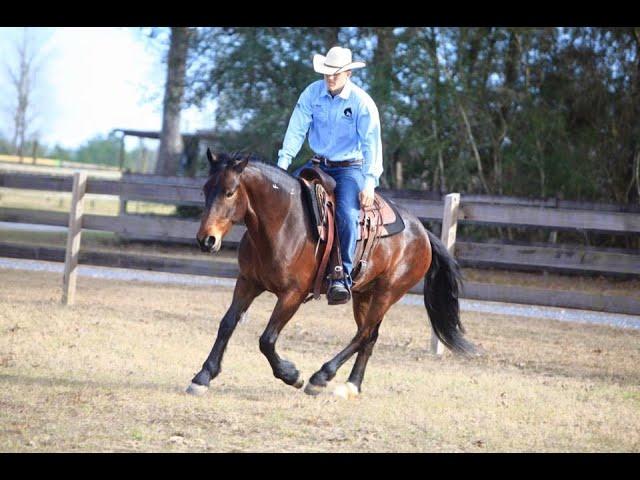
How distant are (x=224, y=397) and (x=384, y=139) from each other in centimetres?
1417

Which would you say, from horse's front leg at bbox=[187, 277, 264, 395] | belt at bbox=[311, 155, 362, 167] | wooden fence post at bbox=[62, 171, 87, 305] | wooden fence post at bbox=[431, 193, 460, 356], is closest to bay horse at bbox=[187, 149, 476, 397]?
horse's front leg at bbox=[187, 277, 264, 395]

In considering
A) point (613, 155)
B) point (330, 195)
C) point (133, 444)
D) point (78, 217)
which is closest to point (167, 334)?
point (78, 217)

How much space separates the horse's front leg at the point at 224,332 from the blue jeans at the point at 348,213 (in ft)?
2.48

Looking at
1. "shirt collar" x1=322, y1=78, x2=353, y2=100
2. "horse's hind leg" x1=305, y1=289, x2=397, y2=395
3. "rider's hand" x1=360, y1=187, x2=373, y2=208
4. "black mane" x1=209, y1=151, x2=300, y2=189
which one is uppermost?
"shirt collar" x1=322, y1=78, x2=353, y2=100

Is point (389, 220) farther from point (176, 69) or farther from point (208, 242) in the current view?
point (176, 69)

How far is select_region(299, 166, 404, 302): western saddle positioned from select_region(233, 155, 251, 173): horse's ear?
0.72m

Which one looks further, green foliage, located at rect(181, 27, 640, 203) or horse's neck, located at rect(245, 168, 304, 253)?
green foliage, located at rect(181, 27, 640, 203)

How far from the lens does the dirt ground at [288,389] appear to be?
5.84 meters

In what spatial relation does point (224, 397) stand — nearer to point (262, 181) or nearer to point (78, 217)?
point (262, 181)

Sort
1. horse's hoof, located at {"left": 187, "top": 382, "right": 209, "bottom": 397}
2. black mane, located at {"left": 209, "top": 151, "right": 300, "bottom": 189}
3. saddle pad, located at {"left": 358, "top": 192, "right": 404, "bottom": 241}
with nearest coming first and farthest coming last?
1. black mane, located at {"left": 209, "top": 151, "right": 300, "bottom": 189}
2. horse's hoof, located at {"left": 187, "top": 382, "right": 209, "bottom": 397}
3. saddle pad, located at {"left": 358, "top": 192, "right": 404, "bottom": 241}

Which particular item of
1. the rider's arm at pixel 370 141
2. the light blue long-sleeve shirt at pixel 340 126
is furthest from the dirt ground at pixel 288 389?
the light blue long-sleeve shirt at pixel 340 126

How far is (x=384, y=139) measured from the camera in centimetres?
2056

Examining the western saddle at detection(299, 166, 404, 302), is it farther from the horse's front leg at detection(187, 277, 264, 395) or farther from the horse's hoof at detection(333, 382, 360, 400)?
the horse's hoof at detection(333, 382, 360, 400)

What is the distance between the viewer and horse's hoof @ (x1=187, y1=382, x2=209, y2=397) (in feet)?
22.8
